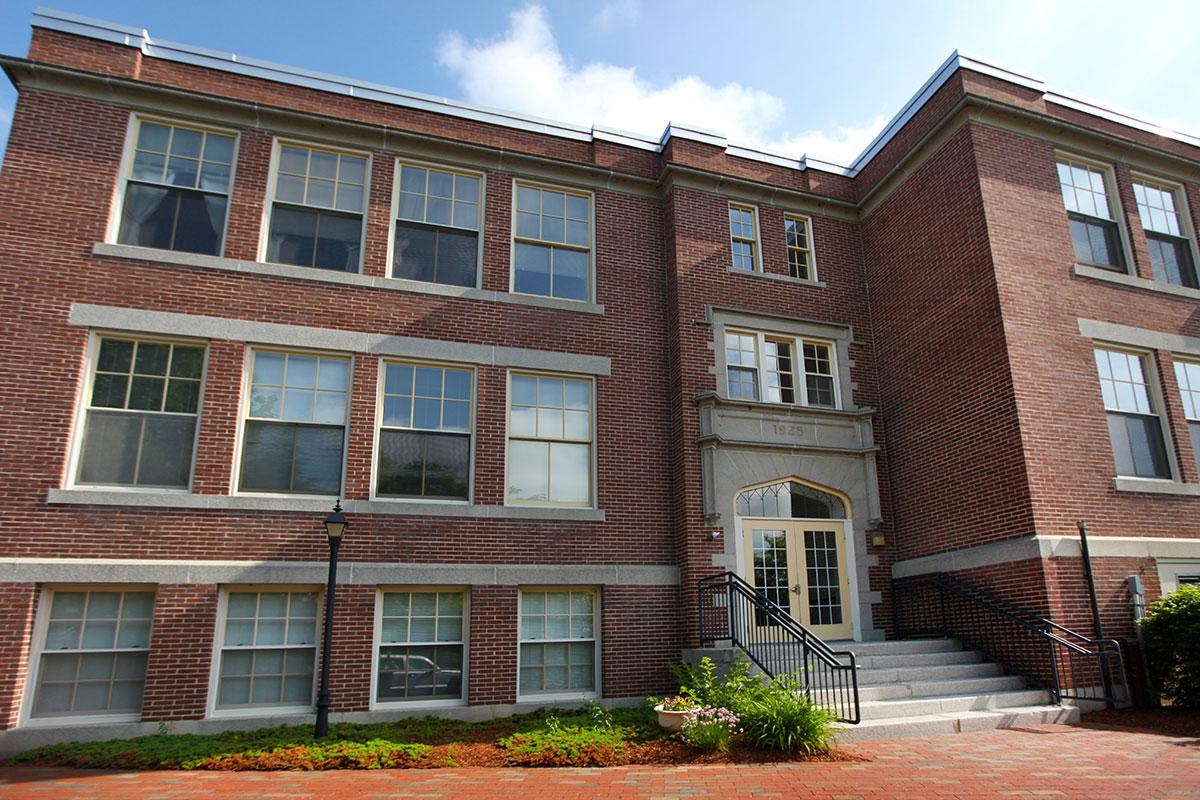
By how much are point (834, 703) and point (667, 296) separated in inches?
279

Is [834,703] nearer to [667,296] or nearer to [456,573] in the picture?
[456,573]

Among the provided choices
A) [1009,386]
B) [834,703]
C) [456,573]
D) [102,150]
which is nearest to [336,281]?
[102,150]

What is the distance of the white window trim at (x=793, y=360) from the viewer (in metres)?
13.1

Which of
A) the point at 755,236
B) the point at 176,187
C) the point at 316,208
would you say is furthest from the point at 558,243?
the point at 176,187

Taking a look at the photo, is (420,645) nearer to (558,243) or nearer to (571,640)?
(571,640)

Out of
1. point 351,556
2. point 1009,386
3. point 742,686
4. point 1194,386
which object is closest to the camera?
point 742,686

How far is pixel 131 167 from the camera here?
37.4 feet

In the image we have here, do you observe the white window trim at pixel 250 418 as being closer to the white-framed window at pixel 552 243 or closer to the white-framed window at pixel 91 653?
the white-framed window at pixel 91 653

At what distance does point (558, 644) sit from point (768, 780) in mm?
4880

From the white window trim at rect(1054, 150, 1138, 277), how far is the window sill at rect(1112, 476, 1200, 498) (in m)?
3.57

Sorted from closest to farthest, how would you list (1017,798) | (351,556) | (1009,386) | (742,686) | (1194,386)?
(1017,798), (742,686), (351,556), (1009,386), (1194,386)

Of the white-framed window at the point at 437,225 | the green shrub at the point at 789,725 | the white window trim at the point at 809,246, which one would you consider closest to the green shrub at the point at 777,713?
the green shrub at the point at 789,725

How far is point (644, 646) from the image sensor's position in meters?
11.8

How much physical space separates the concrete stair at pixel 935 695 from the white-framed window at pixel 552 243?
7.16 metres
